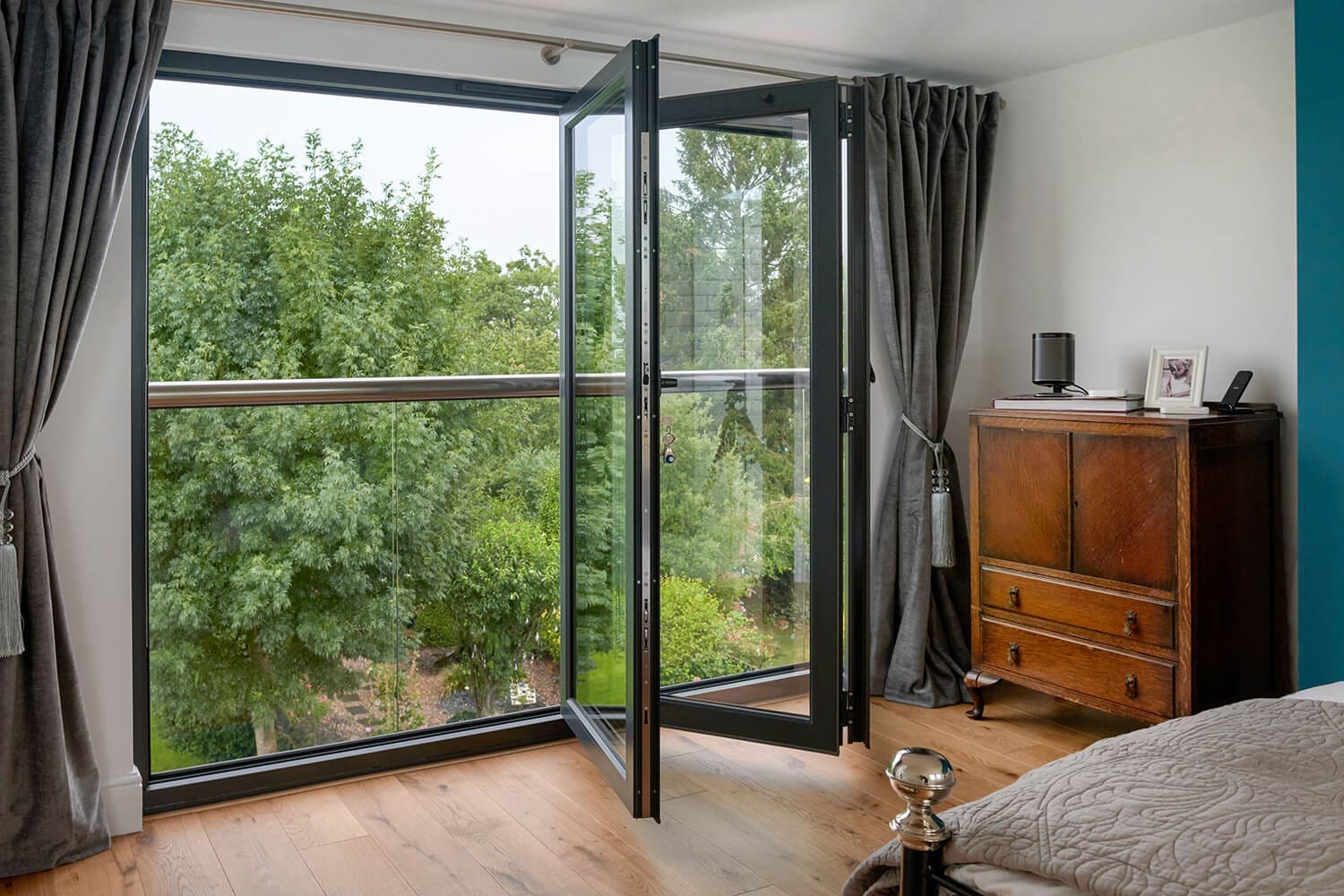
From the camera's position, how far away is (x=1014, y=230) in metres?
4.04

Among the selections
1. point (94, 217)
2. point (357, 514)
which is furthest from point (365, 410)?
point (94, 217)

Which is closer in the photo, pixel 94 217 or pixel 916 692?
pixel 94 217

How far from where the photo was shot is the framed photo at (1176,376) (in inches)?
125

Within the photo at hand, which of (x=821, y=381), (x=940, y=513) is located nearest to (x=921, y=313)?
(x=940, y=513)

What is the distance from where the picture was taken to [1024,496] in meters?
3.39

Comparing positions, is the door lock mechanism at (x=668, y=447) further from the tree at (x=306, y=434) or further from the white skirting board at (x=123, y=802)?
the white skirting board at (x=123, y=802)

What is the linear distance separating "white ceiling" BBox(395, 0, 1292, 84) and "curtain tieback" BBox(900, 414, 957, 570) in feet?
4.33

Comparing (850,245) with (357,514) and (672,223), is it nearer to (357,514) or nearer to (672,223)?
(672,223)

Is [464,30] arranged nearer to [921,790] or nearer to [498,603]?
[498,603]

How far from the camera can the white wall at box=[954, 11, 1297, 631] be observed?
10.5 ft

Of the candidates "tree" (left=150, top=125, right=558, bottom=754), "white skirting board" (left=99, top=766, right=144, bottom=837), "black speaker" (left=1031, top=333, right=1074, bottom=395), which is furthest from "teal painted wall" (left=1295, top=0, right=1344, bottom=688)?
"white skirting board" (left=99, top=766, right=144, bottom=837)

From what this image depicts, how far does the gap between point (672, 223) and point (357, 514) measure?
4.34ft

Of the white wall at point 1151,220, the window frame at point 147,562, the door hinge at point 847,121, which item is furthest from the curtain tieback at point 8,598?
the white wall at point 1151,220

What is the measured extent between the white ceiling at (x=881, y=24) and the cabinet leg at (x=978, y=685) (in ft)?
6.98
